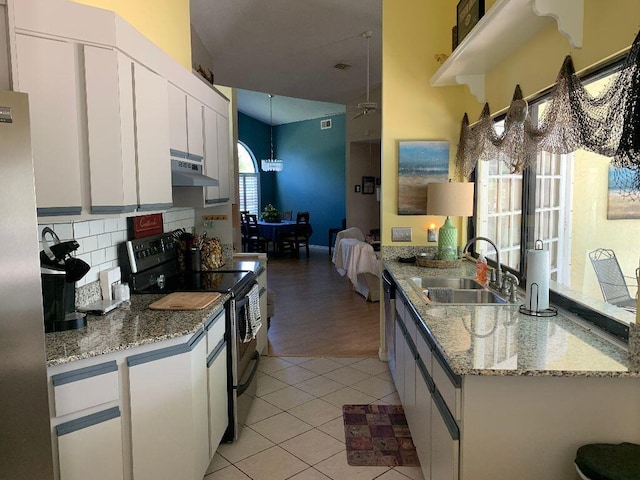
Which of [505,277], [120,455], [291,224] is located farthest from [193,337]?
[291,224]

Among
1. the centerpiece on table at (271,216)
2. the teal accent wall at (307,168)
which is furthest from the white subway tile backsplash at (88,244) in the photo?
the teal accent wall at (307,168)

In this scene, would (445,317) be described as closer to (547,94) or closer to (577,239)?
(577,239)

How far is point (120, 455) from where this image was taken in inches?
75.2

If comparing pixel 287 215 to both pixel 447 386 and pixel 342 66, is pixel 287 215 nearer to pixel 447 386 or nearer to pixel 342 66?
pixel 342 66

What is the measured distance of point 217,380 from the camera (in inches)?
101

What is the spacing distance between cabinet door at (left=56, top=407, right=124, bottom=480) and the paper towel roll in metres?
1.87

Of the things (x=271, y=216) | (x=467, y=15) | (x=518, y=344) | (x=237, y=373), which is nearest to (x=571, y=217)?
(x=518, y=344)

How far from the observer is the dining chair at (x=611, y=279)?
6.90ft

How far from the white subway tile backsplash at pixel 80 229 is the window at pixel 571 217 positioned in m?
2.40

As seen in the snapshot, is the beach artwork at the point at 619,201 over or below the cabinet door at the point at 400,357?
over

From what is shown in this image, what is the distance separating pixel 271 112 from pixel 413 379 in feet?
33.9

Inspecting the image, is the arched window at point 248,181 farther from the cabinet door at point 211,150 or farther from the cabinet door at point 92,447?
the cabinet door at point 92,447

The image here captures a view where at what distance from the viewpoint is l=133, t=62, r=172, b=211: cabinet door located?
2328mm

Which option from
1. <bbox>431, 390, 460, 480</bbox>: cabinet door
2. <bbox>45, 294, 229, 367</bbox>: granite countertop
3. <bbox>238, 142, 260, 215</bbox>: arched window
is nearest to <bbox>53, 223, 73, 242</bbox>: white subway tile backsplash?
<bbox>45, 294, 229, 367</bbox>: granite countertop
